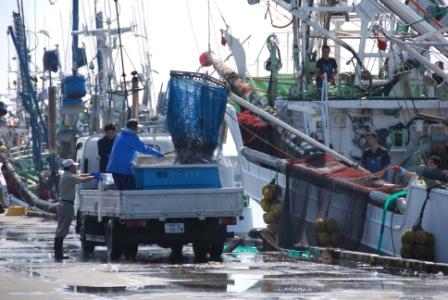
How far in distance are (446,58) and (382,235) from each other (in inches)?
232

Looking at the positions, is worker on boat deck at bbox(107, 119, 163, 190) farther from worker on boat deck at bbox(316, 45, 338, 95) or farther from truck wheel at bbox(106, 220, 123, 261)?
worker on boat deck at bbox(316, 45, 338, 95)

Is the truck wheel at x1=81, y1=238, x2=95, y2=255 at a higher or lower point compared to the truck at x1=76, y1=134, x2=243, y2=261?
lower

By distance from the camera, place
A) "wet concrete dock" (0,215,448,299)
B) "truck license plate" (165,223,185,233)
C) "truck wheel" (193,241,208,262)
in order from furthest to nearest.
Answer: "truck wheel" (193,241,208,262), "truck license plate" (165,223,185,233), "wet concrete dock" (0,215,448,299)

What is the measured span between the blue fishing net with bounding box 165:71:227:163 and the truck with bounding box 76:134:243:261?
1.26m

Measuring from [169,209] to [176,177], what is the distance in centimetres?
72

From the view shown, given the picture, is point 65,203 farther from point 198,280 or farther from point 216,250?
point 198,280

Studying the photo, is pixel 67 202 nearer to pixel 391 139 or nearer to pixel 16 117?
pixel 391 139

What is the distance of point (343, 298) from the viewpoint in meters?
14.4

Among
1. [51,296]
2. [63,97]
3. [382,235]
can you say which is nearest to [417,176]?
[382,235]

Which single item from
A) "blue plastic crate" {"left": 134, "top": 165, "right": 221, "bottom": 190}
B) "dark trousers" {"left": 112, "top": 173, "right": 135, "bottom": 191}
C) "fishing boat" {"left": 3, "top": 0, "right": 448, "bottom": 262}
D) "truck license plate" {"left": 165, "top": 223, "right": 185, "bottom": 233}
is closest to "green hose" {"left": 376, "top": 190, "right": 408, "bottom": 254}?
"fishing boat" {"left": 3, "top": 0, "right": 448, "bottom": 262}

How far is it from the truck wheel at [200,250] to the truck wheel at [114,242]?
45.3 inches

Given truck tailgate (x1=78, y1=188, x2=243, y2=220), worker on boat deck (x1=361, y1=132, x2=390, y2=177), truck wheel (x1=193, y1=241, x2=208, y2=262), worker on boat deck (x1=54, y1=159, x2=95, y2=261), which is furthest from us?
worker on boat deck (x1=361, y1=132, x2=390, y2=177)

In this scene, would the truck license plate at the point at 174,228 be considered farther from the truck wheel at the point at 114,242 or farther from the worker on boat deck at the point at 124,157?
the worker on boat deck at the point at 124,157

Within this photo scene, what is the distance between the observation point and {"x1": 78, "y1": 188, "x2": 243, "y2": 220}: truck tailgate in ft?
66.8
